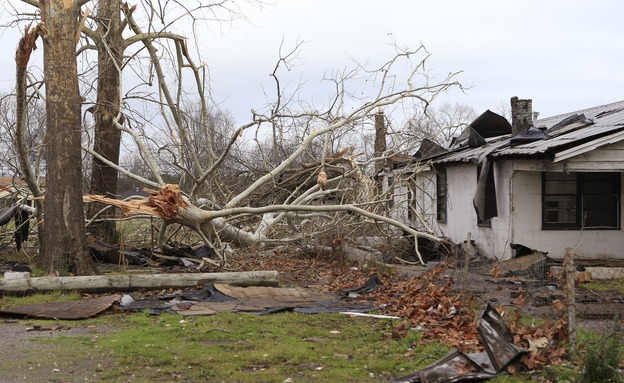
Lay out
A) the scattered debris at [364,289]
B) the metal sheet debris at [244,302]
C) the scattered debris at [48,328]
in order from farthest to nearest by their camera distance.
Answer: the scattered debris at [364,289] → the metal sheet debris at [244,302] → the scattered debris at [48,328]

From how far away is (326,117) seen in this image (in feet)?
46.5

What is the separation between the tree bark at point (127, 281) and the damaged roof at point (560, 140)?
5.88 metres

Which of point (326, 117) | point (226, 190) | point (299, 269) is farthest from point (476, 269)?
point (226, 190)

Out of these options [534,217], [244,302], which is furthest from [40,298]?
[534,217]

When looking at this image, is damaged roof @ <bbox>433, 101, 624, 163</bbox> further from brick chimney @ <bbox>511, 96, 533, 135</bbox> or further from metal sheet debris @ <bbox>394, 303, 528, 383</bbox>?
metal sheet debris @ <bbox>394, 303, 528, 383</bbox>

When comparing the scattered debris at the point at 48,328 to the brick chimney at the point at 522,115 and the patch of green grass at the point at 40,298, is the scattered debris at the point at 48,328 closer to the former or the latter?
the patch of green grass at the point at 40,298

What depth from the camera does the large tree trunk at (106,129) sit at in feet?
49.3

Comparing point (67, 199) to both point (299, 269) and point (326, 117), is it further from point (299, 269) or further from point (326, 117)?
point (326, 117)

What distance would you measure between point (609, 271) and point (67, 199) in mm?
9332

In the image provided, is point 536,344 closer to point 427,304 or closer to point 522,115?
point 427,304

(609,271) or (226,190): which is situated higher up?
(226,190)

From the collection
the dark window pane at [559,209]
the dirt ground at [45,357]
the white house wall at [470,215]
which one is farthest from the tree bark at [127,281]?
the dark window pane at [559,209]

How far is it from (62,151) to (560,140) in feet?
30.4

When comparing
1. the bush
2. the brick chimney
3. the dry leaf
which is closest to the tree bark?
the dry leaf
